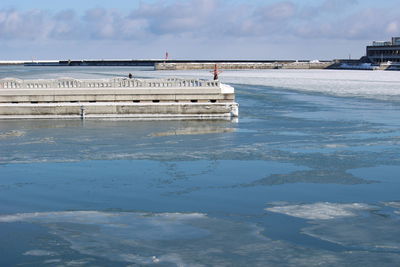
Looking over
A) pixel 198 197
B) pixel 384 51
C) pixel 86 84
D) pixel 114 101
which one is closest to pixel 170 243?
pixel 198 197

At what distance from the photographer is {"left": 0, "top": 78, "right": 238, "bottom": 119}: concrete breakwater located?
29.3 meters

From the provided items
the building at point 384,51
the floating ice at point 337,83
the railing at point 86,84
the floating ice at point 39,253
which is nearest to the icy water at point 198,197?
the floating ice at point 39,253

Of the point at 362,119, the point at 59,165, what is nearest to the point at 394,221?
the point at 59,165

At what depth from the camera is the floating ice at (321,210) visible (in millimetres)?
11666

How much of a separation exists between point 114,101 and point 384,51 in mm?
168146

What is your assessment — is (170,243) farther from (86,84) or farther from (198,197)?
(86,84)

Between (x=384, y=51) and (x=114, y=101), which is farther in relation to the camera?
(x=384, y=51)

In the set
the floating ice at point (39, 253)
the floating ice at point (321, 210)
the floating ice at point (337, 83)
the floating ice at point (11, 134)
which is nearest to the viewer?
the floating ice at point (39, 253)

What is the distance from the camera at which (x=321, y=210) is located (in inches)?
476

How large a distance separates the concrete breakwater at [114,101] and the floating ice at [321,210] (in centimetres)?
1717

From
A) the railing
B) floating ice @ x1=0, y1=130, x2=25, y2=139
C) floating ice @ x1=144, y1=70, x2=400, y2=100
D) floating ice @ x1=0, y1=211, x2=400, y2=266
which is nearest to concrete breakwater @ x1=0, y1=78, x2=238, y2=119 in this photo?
the railing

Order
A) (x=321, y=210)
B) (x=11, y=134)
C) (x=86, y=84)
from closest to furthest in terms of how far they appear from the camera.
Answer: (x=321, y=210) < (x=11, y=134) < (x=86, y=84)

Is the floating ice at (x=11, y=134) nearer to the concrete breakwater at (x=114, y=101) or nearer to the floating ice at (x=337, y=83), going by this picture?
the concrete breakwater at (x=114, y=101)

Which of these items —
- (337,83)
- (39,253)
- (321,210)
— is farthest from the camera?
(337,83)
